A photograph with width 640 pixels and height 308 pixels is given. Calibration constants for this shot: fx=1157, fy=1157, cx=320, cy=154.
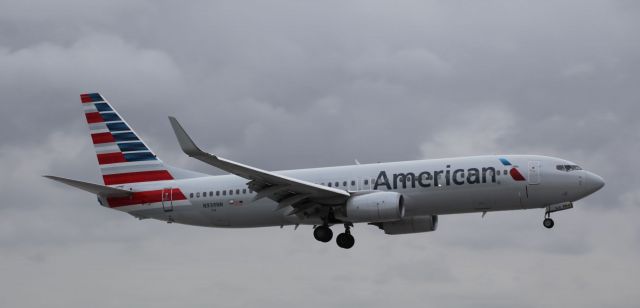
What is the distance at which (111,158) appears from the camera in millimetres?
67188

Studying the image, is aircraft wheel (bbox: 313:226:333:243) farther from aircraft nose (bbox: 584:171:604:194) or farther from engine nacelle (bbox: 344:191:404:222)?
aircraft nose (bbox: 584:171:604:194)

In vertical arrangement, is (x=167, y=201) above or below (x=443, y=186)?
below

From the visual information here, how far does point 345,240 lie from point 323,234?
225 cm

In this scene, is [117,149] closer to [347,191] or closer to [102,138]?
[102,138]

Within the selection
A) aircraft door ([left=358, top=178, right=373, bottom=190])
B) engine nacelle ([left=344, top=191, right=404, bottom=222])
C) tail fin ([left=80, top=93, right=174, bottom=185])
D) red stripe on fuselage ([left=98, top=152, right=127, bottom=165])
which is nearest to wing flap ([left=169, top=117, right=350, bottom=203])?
engine nacelle ([left=344, top=191, right=404, bottom=222])

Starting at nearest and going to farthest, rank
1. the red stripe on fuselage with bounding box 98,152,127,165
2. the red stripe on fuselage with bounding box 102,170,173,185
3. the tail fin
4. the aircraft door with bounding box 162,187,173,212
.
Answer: the aircraft door with bounding box 162,187,173,212 < the red stripe on fuselage with bounding box 102,170,173,185 < the tail fin < the red stripe on fuselage with bounding box 98,152,127,165

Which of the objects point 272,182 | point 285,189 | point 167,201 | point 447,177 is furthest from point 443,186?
point 167,201

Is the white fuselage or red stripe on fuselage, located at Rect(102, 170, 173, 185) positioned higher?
red stripe on fuselage, located at Rect(102, 170, 173, 185)

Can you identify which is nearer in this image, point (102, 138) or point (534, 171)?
point (534, 171)

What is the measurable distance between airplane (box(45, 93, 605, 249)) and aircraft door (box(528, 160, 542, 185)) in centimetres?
5

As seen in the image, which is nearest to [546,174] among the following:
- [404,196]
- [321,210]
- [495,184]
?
[495,184]

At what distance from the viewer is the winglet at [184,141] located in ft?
163

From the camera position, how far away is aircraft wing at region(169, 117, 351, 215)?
5385 cm

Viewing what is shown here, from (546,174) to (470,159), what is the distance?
3754 mm
